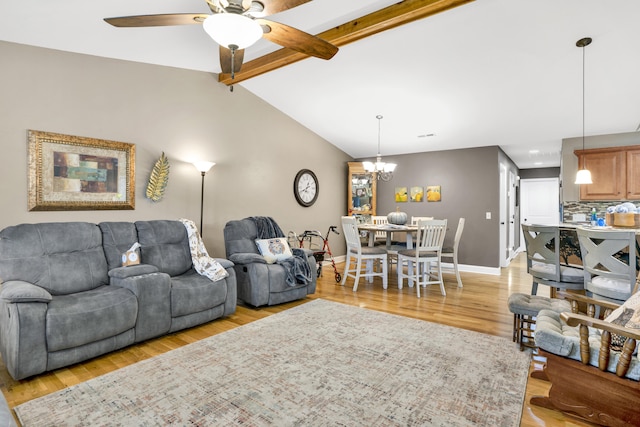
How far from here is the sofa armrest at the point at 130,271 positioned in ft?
9.23

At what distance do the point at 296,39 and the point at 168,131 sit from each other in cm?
249

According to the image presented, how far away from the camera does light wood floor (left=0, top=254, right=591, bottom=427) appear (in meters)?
2.07

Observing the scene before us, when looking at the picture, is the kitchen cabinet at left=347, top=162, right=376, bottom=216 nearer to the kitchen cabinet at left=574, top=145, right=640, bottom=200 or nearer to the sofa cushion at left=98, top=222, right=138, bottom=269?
the kitchen cabinet at left=574, top=145, right=640, bottom=200

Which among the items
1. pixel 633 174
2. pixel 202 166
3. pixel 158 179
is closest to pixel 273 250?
pixel 202 166

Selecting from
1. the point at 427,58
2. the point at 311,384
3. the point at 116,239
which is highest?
the point at 427,58

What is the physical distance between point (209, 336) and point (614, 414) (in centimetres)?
283

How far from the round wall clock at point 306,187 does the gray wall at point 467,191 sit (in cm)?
195

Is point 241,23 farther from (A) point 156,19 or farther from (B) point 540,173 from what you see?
(B) point 540,173

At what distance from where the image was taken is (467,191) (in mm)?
6184

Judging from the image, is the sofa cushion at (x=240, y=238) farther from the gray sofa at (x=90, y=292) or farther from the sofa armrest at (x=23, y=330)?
the sofa armrest at (x=23, y=330)

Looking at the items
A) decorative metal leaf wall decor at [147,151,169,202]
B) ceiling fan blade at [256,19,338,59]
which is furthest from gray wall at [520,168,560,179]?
decorative metal leaf wall decor at [147,151,169,202]

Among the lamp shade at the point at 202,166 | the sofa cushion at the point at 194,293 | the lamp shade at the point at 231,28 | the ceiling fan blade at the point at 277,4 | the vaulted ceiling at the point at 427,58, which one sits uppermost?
the vaulted ceiling at the point at 427,58

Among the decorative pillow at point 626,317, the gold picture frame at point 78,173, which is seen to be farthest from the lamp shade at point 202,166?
the decorative pillow at point 626,317

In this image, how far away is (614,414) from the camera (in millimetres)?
1661
